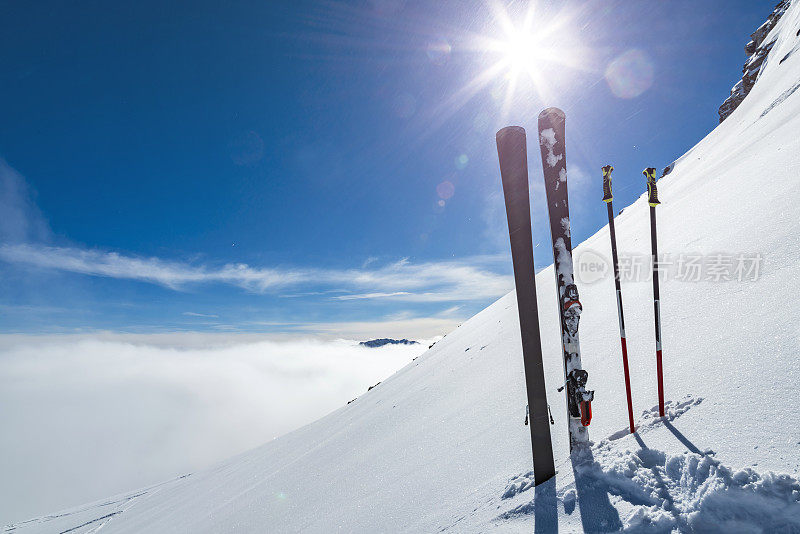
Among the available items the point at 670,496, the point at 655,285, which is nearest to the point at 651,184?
the point at 655,285

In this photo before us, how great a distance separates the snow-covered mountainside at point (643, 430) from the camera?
242 cm

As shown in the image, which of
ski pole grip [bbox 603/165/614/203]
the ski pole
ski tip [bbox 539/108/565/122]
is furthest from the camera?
ski pole grip [bbox 603/165/614/203]

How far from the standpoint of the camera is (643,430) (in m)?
3.29

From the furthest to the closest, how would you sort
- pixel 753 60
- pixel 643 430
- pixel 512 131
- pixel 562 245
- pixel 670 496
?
pixel 753 60 → pixel 512 131 → pixel 562 245 → pixel 643 430 → pixel 670 496

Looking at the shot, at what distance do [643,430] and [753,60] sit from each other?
68.1 m

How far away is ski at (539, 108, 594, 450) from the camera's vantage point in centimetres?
340

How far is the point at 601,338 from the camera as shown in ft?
22.3

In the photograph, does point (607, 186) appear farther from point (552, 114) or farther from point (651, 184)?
point (552, 114)

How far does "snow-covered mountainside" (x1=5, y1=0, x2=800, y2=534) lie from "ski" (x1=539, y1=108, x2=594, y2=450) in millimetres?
667

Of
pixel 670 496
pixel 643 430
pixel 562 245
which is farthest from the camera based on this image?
pixel 562 245

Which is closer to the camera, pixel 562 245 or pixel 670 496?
pixel 670 496

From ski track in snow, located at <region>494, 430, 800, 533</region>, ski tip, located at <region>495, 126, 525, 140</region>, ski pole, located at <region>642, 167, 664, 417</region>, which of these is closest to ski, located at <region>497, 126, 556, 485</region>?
ski tip, located at <region>495, 126, 525, 140</region>

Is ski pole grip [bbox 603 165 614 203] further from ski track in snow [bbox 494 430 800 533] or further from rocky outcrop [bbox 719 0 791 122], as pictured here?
rocky outcrop [bbox 719 0 791 122]

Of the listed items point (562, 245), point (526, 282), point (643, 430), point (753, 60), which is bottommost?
point (643, 430)
